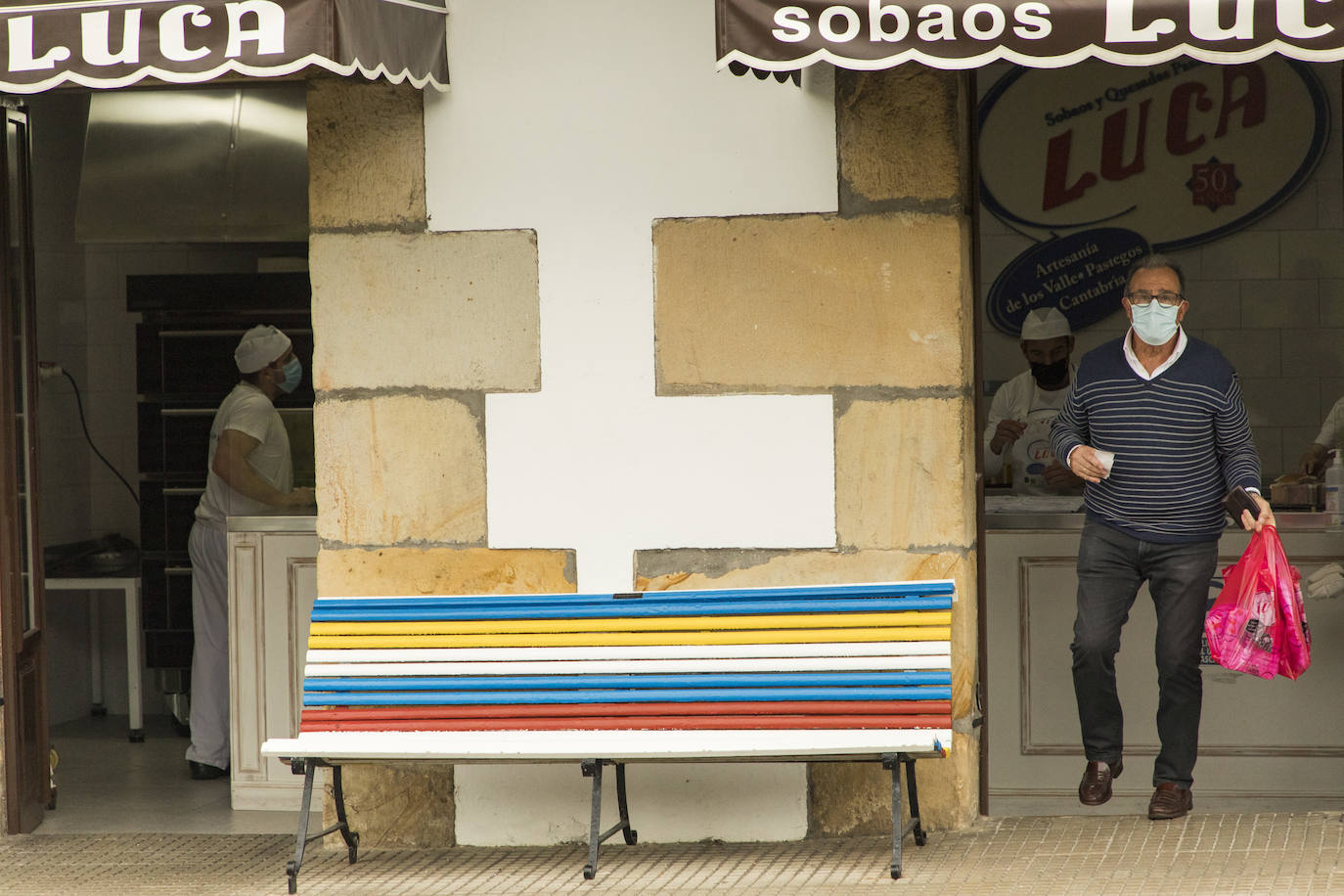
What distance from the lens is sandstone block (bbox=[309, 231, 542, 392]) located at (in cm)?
466

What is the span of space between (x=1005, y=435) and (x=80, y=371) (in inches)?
182

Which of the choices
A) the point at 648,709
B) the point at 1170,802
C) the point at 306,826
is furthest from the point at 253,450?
the point at 1170,802

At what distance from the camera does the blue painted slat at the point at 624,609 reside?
14.2 feet

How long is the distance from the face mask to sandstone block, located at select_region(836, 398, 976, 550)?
0.54 m

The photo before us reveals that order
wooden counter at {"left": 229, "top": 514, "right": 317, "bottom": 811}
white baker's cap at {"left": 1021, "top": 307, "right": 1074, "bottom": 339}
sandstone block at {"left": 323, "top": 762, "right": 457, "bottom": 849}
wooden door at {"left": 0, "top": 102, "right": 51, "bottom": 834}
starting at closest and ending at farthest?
sandstone block at {"left": 323, "top": 762, "right": 457, "bottom": 849}
wooden door at {"left": 0, "top": 102, "right": 51, "bottom": 834}
wooden counter at {"left": 229, "top": 514, "right": 317, "bottom": 811}
white baker's cap at {"left": 1021, "top": 307, "right": 1074, "bottom": 339}

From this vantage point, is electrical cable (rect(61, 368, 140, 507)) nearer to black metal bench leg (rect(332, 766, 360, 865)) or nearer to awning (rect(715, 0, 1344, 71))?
black metal bench leg (rect(332, 766, 360, 865))

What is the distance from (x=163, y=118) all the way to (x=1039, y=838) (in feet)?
16.6

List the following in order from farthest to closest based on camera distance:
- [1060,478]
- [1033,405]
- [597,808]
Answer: [1033,405] → [1060,478] → [597,808]

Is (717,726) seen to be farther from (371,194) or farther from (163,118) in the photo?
(163,118)

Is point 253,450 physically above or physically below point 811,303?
below

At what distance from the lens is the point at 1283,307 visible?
341 inches

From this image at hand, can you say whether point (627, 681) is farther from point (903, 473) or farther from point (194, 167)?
point (194, 167)

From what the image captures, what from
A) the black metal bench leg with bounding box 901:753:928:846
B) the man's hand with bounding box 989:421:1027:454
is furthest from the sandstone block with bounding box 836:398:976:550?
the man's hand with bounding box 989:421:1027:454

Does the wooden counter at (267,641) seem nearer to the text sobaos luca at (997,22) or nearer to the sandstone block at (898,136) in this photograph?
the sandstone block at (898,136)
